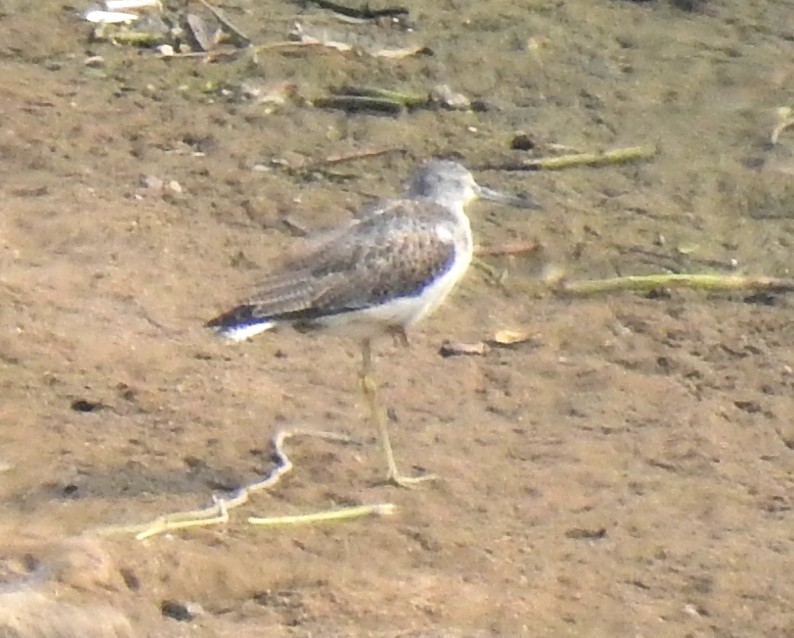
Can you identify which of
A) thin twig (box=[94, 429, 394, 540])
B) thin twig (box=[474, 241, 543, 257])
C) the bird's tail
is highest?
the bird's tail

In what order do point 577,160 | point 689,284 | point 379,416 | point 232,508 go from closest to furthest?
point 232,508, point 379,416, point 689,284, point 577,160

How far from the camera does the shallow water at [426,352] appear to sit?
5.65 meters

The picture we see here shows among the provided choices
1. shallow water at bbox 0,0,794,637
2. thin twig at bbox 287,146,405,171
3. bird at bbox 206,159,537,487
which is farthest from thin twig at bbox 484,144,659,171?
bird at bbox 206,159,537,487

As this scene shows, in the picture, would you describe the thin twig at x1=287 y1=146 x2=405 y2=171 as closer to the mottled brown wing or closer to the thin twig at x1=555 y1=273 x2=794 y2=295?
the thin twig at x1=555 y1=273 x2=794 y2=295

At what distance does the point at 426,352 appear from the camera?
7.50 metres

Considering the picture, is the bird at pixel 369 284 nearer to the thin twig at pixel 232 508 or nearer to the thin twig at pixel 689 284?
the thin twig at pixel 232 508

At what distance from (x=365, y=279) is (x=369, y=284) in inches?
1.0

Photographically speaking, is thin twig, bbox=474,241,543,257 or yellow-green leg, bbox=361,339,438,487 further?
thin twig, bbox=474,241,543,257

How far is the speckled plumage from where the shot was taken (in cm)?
655

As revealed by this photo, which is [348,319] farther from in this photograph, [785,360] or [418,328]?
[785,360]

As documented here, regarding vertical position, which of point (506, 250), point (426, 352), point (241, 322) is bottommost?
point (426, 352)

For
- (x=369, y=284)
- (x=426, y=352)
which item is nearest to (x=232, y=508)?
(x=369, y=284)

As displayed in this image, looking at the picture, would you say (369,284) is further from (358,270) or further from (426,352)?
(426,352)

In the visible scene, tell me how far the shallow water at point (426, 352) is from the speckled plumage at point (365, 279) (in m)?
0.48
